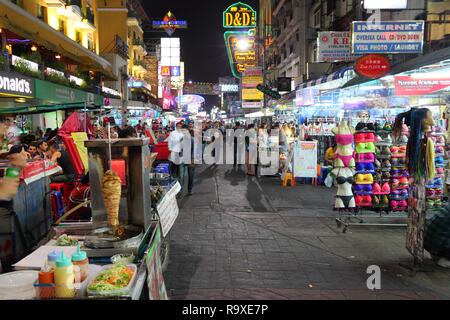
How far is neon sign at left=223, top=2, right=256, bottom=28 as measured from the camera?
25.8 m

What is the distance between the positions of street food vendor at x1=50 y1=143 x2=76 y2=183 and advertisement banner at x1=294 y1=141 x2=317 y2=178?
702 cm

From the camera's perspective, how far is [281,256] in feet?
21.2

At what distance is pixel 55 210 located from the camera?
7648 mm

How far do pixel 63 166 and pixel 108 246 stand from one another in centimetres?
539

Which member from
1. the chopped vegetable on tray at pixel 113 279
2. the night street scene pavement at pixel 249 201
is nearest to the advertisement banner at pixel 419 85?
the night street scene pavement at pixel 249 201

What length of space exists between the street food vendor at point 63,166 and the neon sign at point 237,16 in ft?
64.0

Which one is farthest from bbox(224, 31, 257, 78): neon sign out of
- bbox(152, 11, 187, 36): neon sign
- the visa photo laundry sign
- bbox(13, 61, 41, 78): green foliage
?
bbox(152, 11, 187, 36): neon sign

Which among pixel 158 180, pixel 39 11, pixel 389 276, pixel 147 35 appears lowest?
pixel 389 276

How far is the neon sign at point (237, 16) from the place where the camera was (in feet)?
84.5

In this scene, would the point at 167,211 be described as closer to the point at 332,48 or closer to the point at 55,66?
the point at 332,48

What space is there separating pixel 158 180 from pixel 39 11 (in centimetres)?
2095

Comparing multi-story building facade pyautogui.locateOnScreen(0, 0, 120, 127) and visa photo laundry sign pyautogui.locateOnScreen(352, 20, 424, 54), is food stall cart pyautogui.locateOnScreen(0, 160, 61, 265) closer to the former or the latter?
multi-story building facade pyautogui.locateOnScreen(0, 0, 120, 127)

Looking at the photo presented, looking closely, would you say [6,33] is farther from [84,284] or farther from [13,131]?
[84,284]
